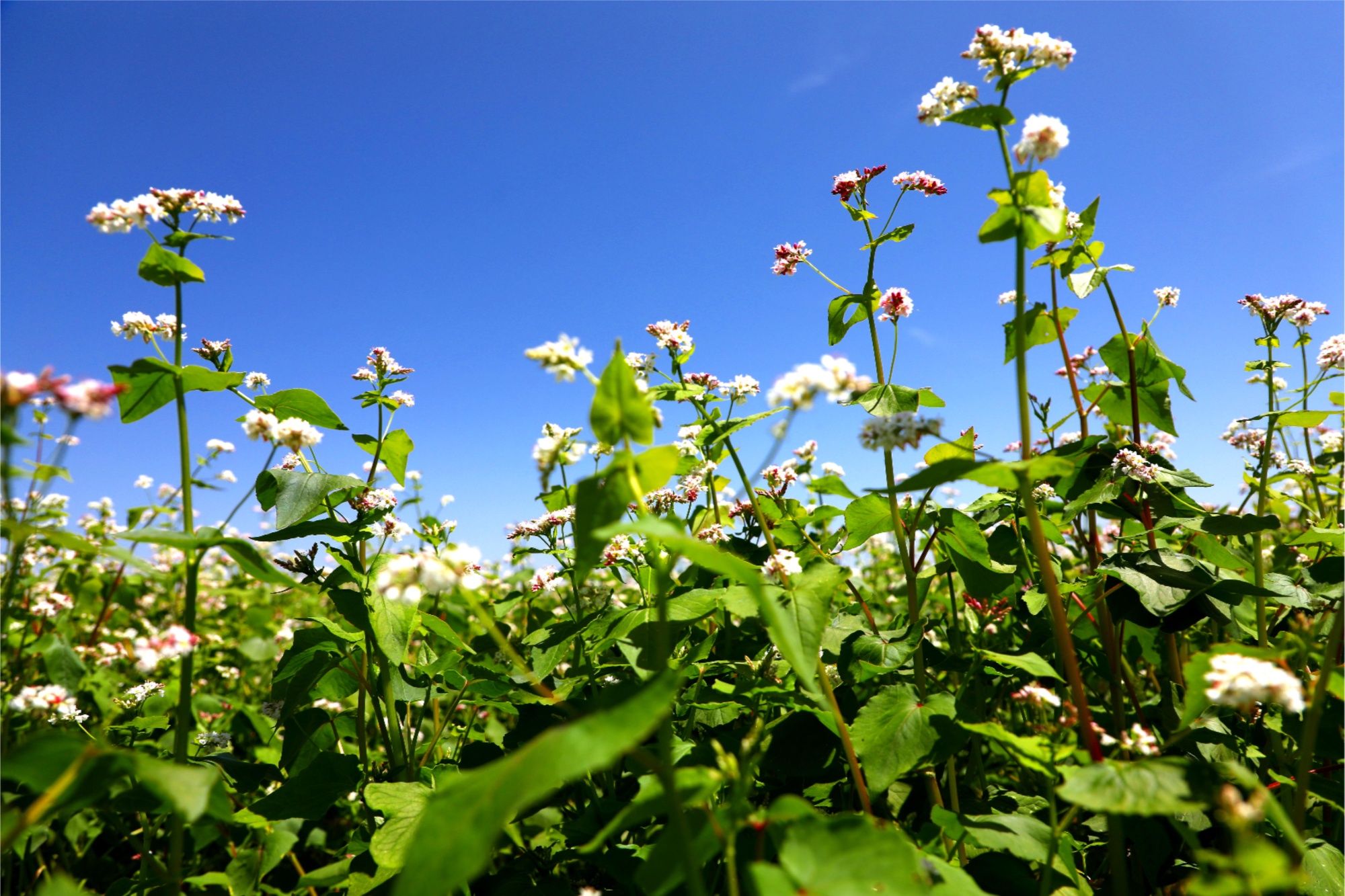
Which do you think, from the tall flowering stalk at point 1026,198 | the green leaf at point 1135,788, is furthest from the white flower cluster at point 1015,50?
the green leaf at point 1135,788

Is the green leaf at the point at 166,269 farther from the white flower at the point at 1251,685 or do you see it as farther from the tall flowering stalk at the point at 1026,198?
the white flower at the point at 1251,685

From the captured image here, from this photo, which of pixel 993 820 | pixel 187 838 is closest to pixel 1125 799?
pixel 993 820

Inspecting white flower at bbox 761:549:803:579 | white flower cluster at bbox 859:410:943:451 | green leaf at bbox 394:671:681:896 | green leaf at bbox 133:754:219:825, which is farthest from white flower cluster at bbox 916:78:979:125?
green leaf at bbox 133:754:219:825

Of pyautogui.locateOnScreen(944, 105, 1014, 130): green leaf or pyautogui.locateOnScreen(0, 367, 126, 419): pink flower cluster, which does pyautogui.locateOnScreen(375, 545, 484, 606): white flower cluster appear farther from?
pyautogui.locateOnScreen(944, 105, 1014, 130): green leaf

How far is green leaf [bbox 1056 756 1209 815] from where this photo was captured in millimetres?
1479

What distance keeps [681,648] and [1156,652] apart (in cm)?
240

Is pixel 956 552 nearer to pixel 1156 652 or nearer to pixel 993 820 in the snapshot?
pixel 993 820

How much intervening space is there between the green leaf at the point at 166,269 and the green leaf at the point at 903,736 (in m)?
2.60

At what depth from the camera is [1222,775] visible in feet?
6.94

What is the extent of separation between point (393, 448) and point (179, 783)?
1.94 metres

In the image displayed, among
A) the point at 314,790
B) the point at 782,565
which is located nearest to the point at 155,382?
the point at 314,790

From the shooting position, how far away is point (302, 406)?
8.79 feet

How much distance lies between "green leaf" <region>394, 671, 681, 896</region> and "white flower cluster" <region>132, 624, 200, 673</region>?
1055mm

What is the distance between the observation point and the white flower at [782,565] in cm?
236
